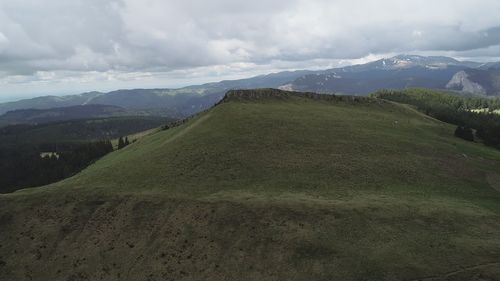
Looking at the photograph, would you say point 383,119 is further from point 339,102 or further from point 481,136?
point 481,136

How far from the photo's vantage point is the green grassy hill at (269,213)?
142 feet

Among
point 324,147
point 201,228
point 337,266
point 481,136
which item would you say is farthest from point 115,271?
point 481,136

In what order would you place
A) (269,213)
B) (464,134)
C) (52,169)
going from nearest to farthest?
(269,213) < (464,134) < (52,169)

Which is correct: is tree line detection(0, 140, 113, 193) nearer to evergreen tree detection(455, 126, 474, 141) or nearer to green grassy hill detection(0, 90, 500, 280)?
green grassy hill detection(0, 90, 500, 280)

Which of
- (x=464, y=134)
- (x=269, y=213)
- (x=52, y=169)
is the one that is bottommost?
(x=52, y=169)

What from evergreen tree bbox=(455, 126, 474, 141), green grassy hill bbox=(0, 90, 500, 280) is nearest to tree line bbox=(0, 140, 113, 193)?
green grassy hill bbox=(0, 90, 500, 280)

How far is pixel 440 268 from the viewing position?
3884 cm

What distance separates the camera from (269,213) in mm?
52438

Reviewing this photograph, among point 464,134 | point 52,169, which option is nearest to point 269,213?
point 464,134

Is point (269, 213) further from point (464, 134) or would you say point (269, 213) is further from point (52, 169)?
point (52, 169)

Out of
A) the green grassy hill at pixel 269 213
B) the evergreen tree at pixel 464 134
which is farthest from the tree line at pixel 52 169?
the evergreen tree at pixel 464 134

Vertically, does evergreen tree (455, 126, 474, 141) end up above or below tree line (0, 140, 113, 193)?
above

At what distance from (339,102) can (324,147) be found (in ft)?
191

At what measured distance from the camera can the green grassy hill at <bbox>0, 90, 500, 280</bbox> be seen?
1700 inches
